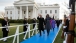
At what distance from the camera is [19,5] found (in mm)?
92250

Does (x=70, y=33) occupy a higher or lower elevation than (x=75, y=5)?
lower

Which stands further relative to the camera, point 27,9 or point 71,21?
point 27,9

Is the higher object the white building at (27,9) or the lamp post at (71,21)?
the lamp post at (71,21)

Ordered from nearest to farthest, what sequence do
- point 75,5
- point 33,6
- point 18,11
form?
1. point 75,5
2. point 33,6
3. point 18,11

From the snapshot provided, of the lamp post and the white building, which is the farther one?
the white building

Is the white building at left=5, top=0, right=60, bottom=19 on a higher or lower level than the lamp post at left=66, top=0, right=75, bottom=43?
lower

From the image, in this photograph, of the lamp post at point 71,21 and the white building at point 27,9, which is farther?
the white building at point 27,9

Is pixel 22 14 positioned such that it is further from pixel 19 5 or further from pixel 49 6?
pixel 49 6

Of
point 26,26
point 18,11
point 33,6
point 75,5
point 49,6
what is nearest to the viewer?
point 75,5

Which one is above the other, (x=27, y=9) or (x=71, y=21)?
(x=71, y=21)

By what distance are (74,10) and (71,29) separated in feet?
0.61

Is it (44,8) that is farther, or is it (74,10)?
(44,8)

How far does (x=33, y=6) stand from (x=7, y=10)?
25.6 meters

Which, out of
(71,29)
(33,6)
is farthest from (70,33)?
(33,6)
